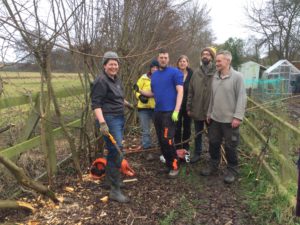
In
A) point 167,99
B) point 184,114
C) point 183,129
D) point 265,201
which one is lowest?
point 265,201

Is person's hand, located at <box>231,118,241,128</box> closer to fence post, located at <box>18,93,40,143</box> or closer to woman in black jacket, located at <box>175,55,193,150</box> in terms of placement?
woman in black jacket, located at <box>175,55,193,150</box>

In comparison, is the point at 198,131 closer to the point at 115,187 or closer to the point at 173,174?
the point at 173,174

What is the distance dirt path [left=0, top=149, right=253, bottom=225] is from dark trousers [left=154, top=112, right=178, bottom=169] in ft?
0.92

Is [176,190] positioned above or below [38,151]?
below

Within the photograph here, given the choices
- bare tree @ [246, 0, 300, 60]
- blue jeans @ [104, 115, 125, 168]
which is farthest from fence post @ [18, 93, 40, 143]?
bare tree @ [246, 0, 300, 60]

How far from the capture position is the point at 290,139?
465 cm

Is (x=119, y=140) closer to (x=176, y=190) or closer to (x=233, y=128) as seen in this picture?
(x=176, y=190)

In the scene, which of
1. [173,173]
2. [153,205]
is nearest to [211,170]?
[173,173]

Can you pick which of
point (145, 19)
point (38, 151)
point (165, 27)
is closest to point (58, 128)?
point (38, 151)

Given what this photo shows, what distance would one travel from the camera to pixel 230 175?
215 inches

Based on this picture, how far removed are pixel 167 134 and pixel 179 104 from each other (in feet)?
1.59

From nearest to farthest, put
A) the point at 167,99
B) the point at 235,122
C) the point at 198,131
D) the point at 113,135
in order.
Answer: the point at 113,135
the point at 235,122
the point at 167,99
the point at 198,131

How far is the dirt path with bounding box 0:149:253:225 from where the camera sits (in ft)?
13.8

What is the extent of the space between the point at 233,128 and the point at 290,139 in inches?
34.3
